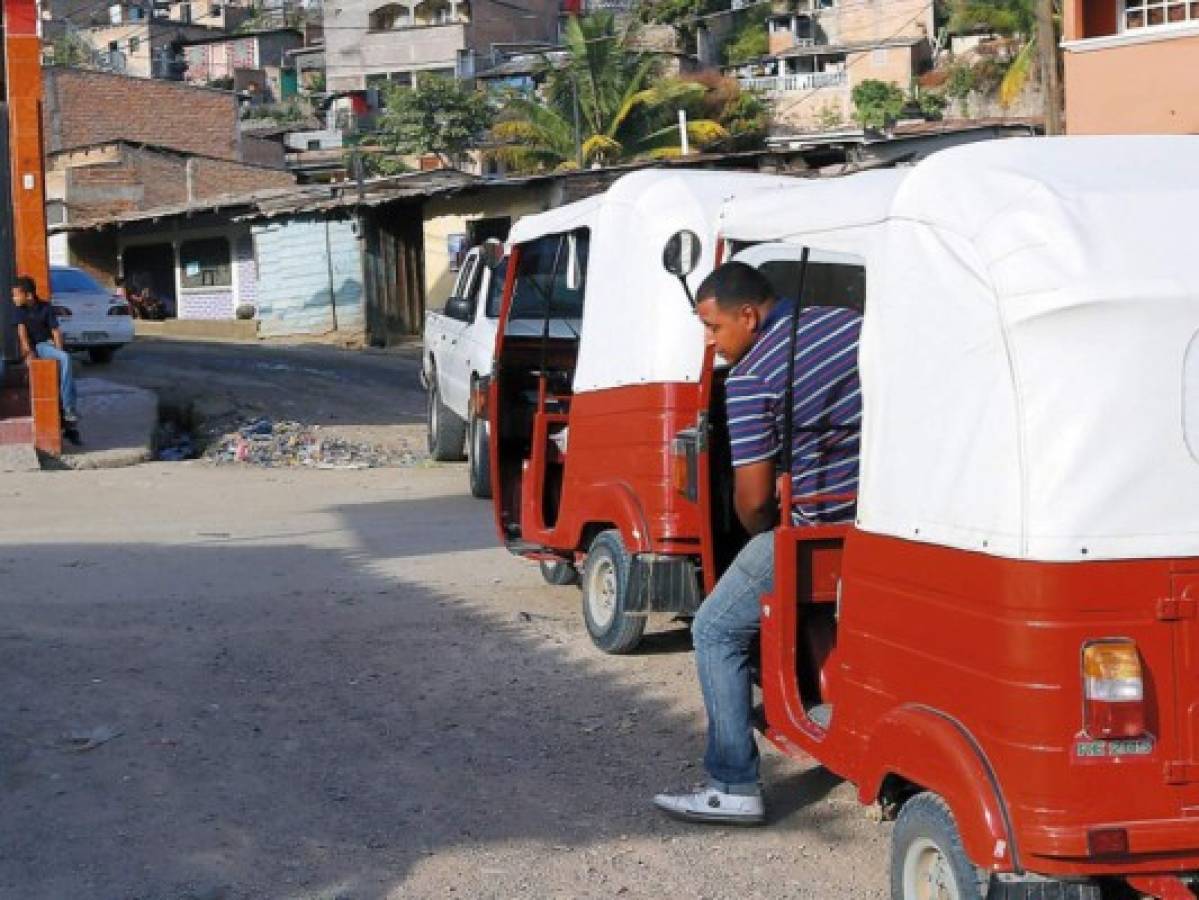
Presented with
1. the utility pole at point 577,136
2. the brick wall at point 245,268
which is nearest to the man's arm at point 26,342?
the brick wall at point 245,268

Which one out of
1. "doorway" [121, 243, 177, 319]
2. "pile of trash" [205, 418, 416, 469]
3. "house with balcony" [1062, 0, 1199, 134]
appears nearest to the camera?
"pile of trash" [205, 418, 416, 469]

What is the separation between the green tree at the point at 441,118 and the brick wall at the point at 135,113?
535 cm

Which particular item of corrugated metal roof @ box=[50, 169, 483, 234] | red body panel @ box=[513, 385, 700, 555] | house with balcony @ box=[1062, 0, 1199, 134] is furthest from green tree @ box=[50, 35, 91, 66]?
red body panel @ box=[513, 385, 700, 555]

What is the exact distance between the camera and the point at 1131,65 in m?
22.3

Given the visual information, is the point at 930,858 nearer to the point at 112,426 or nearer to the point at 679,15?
the point at 112,426

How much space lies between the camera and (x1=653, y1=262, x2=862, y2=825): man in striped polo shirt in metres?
5.91

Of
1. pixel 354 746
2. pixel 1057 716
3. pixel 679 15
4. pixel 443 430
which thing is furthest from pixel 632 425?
pixel 679 15

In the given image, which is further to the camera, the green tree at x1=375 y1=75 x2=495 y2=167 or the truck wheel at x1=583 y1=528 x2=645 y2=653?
the green tree at x1=375 y1=75 x2=495 y2=167

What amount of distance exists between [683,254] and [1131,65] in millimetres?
17325

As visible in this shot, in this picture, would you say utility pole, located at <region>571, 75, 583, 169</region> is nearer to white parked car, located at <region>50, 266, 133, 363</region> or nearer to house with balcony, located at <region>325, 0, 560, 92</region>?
white parked car, located at <region>50, 266, 133, 363</region>

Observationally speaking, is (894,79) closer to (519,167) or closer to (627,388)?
(519,167)

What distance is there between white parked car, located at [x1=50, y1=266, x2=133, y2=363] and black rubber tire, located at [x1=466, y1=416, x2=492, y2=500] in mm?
12545

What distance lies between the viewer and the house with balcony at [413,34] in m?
68.8

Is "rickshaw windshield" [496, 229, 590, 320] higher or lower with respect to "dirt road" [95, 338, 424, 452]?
higher
